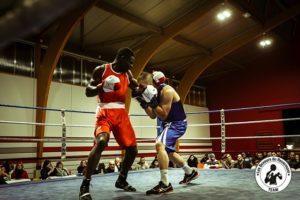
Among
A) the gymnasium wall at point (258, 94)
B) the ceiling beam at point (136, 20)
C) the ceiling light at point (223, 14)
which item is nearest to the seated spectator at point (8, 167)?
the ceiling beam at point (136, 20)

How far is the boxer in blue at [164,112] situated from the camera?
9.67ft

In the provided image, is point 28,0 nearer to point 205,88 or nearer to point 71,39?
point 71,39

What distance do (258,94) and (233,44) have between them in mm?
3937

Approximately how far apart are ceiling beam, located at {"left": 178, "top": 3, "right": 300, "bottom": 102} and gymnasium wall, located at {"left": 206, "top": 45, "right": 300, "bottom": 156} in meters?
3.00

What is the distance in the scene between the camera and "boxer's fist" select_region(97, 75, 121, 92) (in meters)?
2.68

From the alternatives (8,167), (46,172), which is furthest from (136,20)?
(8,167)

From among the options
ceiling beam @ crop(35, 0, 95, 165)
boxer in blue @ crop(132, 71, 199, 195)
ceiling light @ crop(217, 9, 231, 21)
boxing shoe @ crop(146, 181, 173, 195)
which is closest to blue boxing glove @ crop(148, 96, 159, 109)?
boxer in blue @ crop(132, 71, 199, 195)

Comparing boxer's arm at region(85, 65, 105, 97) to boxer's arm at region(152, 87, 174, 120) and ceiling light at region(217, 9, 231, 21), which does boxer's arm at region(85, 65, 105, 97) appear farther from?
ceiling light at region(217, 9, 231, 21)

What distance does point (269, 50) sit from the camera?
14.8 m

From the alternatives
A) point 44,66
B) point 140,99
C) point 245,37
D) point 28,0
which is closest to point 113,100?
point 140,99

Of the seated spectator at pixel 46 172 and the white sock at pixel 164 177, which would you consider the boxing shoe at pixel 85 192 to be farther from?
the seated spectator at pixel 46 172

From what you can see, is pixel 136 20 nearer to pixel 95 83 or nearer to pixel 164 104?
pixel 164 104

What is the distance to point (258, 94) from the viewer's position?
15.3 meters

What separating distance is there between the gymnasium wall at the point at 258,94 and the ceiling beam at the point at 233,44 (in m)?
3.00
